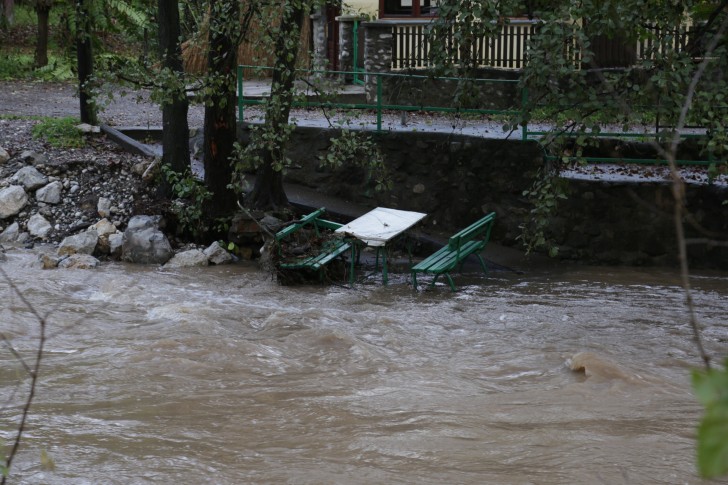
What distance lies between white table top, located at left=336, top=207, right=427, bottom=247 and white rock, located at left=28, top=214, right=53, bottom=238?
175 inches

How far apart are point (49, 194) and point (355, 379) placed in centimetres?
741

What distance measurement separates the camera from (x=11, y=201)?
43.8 ft

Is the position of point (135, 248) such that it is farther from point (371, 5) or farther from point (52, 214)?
point (371, 5)

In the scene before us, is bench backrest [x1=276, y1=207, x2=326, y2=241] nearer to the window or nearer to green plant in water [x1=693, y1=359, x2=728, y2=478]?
the window

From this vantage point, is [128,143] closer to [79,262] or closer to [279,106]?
[79,262]

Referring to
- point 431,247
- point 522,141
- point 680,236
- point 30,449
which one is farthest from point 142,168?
point 680,236

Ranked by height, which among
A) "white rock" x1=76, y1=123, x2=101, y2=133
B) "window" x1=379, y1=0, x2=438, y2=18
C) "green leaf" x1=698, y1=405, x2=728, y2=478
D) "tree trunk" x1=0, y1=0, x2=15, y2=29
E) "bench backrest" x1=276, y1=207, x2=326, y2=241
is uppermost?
"tree trunk" x1=0, y1=0, x2=15, y2=29

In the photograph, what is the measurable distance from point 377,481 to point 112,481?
172cm

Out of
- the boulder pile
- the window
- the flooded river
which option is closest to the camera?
the flooded river

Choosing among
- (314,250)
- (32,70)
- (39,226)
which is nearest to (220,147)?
(314,250)

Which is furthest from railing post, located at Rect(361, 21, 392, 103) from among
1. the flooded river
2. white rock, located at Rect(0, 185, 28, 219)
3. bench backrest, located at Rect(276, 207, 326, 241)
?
the flooded river

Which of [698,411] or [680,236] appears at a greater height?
[680,236]

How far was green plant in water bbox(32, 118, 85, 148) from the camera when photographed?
48.7 feet

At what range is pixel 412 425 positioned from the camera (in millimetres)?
6867
